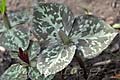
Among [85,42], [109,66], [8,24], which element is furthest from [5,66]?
[85,42]

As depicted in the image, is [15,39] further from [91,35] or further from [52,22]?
[91,35]

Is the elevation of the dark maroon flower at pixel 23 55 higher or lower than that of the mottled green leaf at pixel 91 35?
lower

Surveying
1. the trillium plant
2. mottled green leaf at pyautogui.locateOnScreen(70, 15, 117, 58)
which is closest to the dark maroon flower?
the trillium plant

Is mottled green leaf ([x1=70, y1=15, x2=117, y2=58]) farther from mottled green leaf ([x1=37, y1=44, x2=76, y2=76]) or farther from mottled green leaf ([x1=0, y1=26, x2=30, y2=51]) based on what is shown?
mottled green leaf ([x1=0, y1=26, x2=30, y2=51])

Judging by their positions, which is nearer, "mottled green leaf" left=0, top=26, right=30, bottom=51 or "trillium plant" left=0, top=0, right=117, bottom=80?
"trillium plant" left=0, top=0, right=117, bottom=80

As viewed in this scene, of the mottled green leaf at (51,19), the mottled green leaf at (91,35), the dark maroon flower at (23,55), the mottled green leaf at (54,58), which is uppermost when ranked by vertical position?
the mottled green leaf at (51,19)

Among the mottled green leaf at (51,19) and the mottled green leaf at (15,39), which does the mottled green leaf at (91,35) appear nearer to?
the mottled green leaf at (51,19)

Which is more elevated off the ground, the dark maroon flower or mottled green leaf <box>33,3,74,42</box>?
mottled green leaf <box>33,3,74,42</box>

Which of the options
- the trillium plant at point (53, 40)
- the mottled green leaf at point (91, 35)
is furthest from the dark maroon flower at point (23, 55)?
the mottled green leaf at point (91, 35)

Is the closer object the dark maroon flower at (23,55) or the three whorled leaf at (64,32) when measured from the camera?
the three whorled leaf at (64,32)
